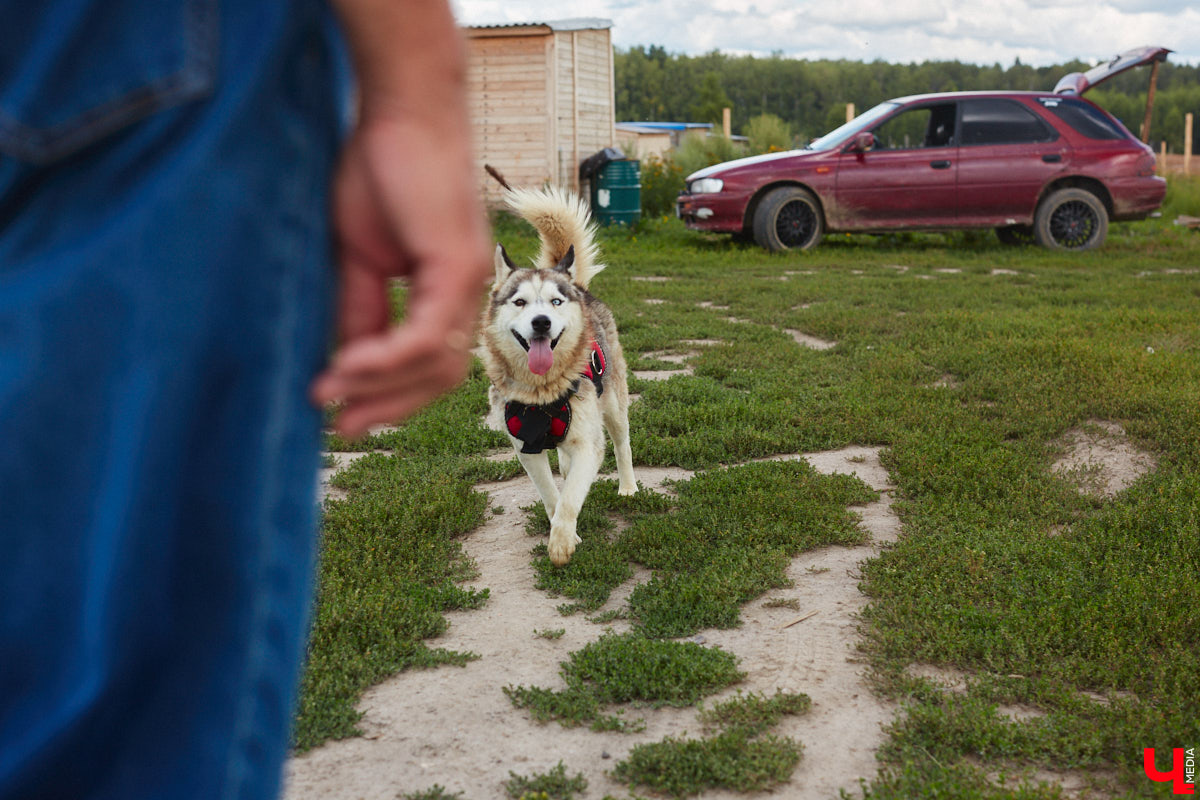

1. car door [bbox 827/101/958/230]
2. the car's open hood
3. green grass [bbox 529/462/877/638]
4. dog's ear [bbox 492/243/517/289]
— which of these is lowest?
green grass [bbox 529/462/877/638]

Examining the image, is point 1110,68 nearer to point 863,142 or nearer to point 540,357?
point 863,142

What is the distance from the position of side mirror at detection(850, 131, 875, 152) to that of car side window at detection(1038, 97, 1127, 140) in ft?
7.84

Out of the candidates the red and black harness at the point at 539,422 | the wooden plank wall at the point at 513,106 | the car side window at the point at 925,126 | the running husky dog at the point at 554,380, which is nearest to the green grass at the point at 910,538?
the running husky dog at the point at 554,380

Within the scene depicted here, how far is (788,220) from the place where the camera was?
1333cm

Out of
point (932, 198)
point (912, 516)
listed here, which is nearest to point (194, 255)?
point (912, 516)

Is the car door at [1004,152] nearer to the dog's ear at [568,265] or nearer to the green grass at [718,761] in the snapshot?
the dog's ear at [568,265]

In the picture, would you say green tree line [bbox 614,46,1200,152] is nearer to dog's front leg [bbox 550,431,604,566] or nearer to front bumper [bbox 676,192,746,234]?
front bumper [bbox 676,192,746,234]

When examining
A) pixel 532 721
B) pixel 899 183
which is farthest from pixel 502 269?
pixel 899 183

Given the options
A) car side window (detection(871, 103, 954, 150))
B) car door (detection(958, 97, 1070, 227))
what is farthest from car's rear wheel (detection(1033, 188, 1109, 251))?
car side window (detection(871, 103, 954, 150))

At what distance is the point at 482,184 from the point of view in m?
17.5

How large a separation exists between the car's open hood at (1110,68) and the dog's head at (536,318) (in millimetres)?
12747

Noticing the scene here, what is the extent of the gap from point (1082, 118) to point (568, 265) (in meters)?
11.0

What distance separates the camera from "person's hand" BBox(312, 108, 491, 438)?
0.84 m

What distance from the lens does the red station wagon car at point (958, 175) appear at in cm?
1277
